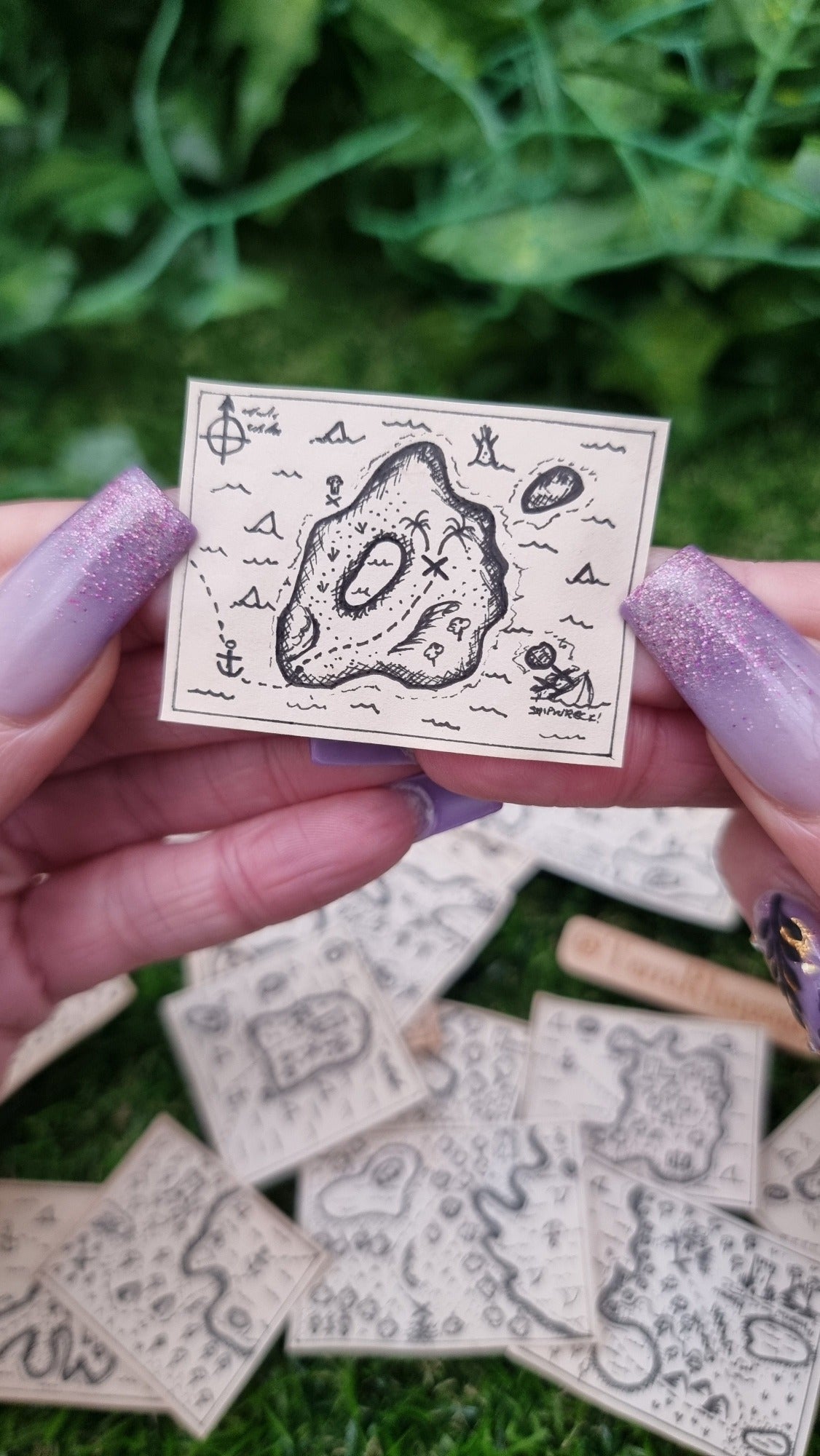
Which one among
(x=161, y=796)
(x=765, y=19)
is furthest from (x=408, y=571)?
(x=765, y=19)

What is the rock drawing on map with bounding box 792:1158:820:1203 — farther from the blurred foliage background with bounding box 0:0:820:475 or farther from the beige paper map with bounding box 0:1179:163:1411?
the blurred foliage background with bounding box 0:0:820:475

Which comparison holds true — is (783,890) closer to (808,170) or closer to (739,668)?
(739,668)

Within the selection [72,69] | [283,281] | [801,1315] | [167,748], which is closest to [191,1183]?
[167,748]

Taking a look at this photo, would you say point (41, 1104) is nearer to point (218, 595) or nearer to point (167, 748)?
point (167, 748)

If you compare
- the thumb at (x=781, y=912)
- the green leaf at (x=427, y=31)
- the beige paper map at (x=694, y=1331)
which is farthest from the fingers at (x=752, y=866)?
the green leaf at (x=427, y=31)

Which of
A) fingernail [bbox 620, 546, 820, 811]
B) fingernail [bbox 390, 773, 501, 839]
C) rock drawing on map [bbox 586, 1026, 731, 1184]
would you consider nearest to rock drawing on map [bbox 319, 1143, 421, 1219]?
rock drawing on map [bbox 586, 1026, 731, 1184]

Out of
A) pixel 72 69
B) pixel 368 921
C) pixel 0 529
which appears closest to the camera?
pixel 0 529

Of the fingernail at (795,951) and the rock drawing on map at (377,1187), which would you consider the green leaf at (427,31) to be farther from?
the rock drawing on map at (377,1187)
